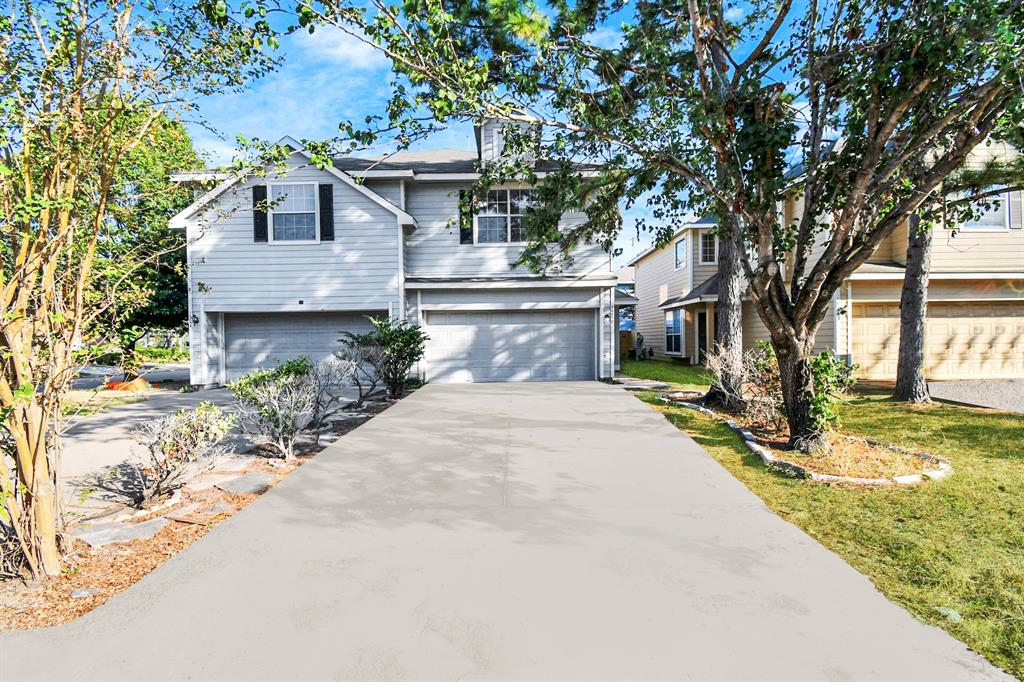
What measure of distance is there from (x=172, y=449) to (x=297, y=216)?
9610mm

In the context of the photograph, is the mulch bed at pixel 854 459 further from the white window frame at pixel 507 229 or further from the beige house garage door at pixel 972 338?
the white window frame at pixel 507 229

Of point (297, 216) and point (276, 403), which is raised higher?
point (297, 216)

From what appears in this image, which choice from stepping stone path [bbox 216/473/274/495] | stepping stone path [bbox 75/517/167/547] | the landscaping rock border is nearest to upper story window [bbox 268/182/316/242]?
stepping stone path [bbox 216/473/274/495]

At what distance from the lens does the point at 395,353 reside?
35.6 feet

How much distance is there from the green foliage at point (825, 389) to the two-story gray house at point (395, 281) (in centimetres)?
741

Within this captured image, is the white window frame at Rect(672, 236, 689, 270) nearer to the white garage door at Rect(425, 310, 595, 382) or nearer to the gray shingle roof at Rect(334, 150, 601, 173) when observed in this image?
the white garage door at Rect(425, 310, 595, 382)

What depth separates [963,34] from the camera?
468 centimetres

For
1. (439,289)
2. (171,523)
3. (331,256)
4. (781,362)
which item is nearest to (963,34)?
(781,362)

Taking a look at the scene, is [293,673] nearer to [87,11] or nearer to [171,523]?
[171,523]

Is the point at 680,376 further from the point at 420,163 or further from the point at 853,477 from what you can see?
the point at 853,477

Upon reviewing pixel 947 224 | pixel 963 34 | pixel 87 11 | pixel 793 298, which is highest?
pixel 963 34

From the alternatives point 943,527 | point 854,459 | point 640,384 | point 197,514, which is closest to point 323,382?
point 197,514

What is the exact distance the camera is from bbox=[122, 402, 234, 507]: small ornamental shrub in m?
4.89

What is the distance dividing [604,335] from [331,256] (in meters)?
7.39
